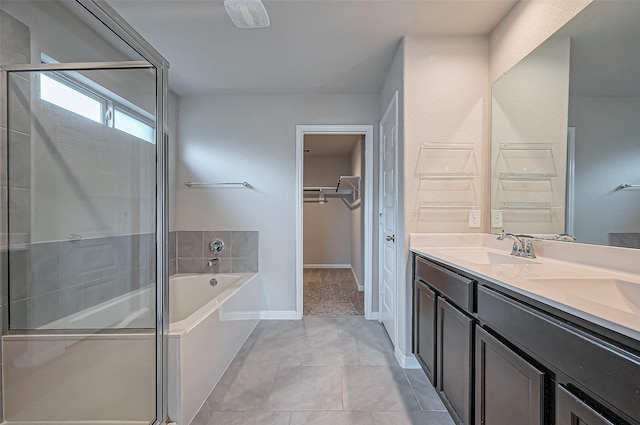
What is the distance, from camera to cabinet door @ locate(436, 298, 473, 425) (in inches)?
48.5

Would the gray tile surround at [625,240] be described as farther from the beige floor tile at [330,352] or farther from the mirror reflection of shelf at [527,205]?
the beige floor tile at [330,352]

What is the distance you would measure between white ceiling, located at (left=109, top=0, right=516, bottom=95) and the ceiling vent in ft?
0.38

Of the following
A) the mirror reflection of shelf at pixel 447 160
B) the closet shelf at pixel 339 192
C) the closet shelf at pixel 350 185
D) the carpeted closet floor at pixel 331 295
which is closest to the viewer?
the mirror reflection of shelf at pixel 447 160

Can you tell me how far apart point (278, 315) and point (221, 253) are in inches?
35.3

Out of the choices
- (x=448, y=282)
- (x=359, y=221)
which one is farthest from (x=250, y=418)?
(x=359, y=221)

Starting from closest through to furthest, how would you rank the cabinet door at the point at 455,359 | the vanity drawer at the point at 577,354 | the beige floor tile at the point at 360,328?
the vanity drawer at the point at 577,354
the cabinet door at the point at 455,359
the beige floor tile at the point at 360,328

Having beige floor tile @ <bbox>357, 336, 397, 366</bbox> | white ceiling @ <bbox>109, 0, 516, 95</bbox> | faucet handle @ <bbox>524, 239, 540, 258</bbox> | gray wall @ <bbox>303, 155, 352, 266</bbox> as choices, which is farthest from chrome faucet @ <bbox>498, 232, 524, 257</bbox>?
gray wall @ <bbox>303, 155, 352, 266</bbox>

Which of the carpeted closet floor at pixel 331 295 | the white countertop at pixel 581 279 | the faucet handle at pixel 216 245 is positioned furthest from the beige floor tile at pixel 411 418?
the faucet handle at pixel 216 245

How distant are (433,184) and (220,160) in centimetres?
217

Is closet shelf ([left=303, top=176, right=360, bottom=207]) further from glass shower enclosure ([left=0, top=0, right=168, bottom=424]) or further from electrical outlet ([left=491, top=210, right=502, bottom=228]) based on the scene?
glass shower enclosure ([left=0, top=0, right=168, bottom=424])

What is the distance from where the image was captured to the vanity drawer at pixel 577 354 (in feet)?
1.87

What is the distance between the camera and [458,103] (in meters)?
2.09

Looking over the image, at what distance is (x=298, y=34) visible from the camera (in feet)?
6.79

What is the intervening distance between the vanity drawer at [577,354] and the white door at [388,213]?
4.57 ft
